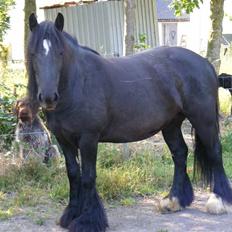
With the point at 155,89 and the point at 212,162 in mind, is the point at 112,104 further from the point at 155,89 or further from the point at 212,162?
the point at 212,162

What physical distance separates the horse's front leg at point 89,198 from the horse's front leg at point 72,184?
13cm

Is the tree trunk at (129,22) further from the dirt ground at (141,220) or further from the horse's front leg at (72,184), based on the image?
the horse's front leg at (72,184)

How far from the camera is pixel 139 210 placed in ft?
17.1

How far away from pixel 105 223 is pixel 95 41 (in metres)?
11.6

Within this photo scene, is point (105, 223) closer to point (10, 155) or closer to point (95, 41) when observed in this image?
point (10, 155)

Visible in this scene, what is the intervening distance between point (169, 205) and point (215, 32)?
6.48 meters

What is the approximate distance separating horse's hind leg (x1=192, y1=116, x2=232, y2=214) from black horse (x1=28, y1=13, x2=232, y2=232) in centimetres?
1

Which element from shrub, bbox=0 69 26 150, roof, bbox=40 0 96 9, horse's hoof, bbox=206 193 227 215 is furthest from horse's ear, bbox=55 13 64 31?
roof, bbox=40 0 96 9

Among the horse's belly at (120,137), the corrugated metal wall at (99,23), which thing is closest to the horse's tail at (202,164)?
the horse's belly at (120,137)

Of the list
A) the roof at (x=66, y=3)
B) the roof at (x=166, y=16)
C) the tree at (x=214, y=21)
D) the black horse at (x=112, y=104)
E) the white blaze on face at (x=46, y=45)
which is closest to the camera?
the white blaze on face at (x=46, y=45)

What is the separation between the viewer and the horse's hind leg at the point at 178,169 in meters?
5.20

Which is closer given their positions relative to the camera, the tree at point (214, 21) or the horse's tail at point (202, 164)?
the horse's tail at point (202, 164)

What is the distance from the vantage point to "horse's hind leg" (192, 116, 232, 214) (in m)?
5.00

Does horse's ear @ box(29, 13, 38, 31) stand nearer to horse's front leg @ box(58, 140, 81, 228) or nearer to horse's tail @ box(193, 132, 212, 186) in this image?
horse's front leg @ box(58, 140, 81, 228)
